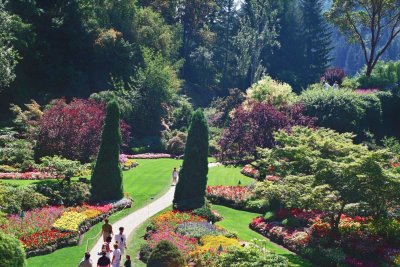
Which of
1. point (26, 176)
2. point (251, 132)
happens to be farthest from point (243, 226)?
point (26, 176)

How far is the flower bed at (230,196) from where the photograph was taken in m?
31.3

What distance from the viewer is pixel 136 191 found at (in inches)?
1289

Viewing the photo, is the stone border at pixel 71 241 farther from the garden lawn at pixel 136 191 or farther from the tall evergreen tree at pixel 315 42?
the tall evergreen tree at pixel 315 42

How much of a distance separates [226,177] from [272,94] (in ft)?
38.3

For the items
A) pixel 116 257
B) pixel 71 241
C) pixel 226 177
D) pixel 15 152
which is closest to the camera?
pixel 116 257

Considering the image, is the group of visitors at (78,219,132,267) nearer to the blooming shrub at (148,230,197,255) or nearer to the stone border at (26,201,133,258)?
the blooming shrub at (148,230,197,255)

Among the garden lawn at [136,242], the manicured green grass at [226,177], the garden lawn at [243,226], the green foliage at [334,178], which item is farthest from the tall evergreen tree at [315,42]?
the garden lawn at [136,242]

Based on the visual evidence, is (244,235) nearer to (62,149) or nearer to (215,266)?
(215,266)

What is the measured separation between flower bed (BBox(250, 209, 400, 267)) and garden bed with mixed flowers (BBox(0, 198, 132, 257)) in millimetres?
9376

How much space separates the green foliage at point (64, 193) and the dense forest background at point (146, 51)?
1491cm

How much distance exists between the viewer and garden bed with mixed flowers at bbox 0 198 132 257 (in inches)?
812

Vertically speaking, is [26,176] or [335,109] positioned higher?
[335,109]

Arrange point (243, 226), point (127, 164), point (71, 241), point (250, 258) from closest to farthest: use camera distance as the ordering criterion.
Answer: point (250, 258) → point (71, 241) → point (243, 226) → point (127, 164)

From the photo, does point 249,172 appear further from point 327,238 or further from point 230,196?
point 327,238
